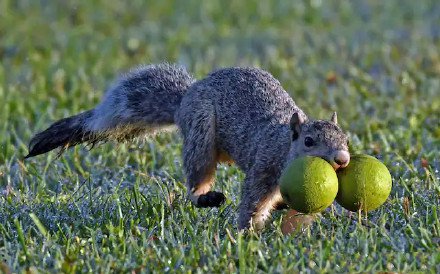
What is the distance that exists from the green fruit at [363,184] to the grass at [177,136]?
0.51ft

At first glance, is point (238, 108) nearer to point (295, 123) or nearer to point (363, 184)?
point (295, 123)

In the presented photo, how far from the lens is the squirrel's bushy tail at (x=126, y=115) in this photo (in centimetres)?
641

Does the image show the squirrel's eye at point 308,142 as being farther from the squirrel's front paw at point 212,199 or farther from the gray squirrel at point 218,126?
the squirrel's front paw at point 212,199

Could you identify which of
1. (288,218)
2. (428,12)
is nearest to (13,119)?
(288,218)

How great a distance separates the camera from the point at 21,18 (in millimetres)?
11883

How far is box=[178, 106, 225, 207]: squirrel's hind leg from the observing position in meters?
5.91

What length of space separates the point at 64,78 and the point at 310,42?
3116 millimetres

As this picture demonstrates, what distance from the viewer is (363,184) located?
482 centimetres

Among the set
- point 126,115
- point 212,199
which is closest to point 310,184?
point 212,199

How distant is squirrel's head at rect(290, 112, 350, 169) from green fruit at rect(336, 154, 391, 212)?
2.2 inches

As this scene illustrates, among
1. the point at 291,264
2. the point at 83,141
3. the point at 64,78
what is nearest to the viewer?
the point at 291,264

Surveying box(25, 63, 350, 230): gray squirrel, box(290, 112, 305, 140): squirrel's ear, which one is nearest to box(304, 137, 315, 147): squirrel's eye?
box(25, 63, 350, 230): gray squirrel

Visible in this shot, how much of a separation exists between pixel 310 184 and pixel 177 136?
2954mm

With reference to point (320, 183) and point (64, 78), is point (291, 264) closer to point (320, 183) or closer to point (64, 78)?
point (320, 183)
